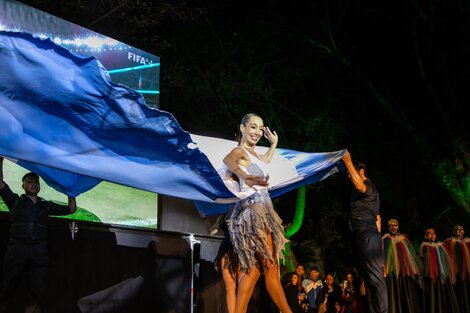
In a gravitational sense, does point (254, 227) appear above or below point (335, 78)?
below

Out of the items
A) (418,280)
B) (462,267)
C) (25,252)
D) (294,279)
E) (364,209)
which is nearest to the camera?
(25,252)

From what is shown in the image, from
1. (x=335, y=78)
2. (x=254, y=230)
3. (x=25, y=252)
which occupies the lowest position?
(x=25, y=252)

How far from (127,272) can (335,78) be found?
13442 millimetres

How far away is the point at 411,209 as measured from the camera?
782 inches

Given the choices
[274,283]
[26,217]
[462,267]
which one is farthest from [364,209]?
[26,217]

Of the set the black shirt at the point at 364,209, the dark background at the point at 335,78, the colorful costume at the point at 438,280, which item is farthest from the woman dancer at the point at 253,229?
the dark background at the point at 335,78

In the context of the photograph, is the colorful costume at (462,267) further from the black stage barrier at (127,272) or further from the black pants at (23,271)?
the black pants at (23,271)

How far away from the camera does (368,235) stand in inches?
276

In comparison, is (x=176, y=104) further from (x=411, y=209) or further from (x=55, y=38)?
(x=55, y=38)

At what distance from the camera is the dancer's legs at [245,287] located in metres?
5.64

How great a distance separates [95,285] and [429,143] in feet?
35.5

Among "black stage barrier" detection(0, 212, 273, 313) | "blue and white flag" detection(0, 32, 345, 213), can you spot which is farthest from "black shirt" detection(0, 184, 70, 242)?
"blue and white flag" detection(0, 32, 345, 213)

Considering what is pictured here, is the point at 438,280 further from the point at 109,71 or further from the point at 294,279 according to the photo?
the point at 109,71

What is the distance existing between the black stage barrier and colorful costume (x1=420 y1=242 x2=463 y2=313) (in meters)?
2.23
